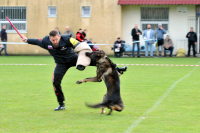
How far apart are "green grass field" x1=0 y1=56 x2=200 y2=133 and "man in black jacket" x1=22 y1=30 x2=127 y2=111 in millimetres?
650

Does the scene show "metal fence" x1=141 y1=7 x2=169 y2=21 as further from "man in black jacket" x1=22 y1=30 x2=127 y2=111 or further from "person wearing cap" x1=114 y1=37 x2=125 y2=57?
"man in black jacket" x1=22 y1=30 x2=127 y2=111

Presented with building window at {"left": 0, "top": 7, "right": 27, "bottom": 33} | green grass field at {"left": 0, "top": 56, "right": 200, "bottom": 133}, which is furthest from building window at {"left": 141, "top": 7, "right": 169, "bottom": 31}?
green grass field at {"left": 0, "top": 56, "right": 200, "bottom": 133}

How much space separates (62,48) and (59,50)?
0.08 m

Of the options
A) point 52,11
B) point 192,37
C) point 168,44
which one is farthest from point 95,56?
point 52,11

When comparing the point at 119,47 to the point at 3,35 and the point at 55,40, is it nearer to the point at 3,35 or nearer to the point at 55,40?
the point at 3,35

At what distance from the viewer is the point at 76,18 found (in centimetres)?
2350

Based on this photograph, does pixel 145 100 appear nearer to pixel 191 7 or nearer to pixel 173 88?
pixel 173 88

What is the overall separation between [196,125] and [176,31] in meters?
18.8

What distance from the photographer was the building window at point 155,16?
23.2m

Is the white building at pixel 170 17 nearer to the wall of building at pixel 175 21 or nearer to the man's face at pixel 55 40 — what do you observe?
the wall of building at pixel 175 21

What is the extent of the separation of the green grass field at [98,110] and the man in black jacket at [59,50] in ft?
2.13

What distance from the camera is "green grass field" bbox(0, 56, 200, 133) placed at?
5.21m

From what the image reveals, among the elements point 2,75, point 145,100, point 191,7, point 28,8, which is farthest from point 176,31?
point 145,100

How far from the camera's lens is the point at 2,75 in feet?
40.2
